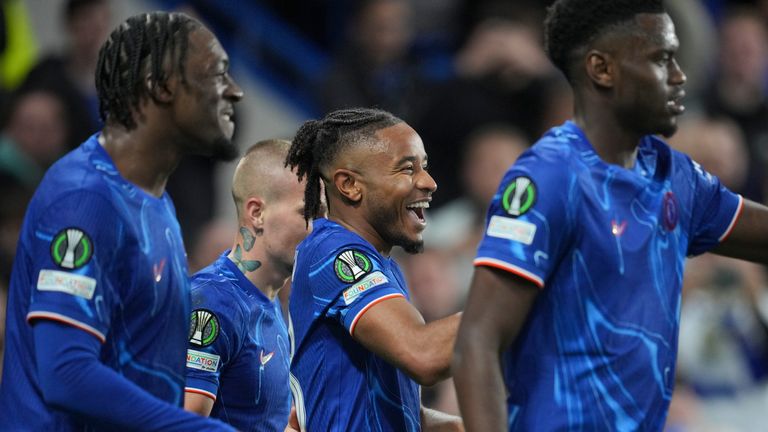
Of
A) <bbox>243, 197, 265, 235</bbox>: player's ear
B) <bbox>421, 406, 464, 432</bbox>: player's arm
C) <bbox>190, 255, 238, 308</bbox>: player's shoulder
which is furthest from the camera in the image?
<bbox>243, 197, 265, 235</bbox>: player's ear

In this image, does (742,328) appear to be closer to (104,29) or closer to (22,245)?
(104,29)

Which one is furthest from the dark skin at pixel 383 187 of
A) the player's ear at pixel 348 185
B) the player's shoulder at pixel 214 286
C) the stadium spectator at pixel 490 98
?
the stadium spectator at pixel 490 98

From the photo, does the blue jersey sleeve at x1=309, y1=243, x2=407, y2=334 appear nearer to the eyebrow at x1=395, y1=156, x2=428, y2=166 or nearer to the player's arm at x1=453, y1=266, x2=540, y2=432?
the eyebrow at x1=395, y1=156, x2=428, y2=166

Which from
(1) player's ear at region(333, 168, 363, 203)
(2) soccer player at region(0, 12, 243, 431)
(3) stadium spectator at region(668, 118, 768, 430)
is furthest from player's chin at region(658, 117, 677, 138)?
(3) stadium spectator at region(668, 118, 768, 430)

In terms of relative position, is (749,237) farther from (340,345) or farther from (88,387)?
(88,387)

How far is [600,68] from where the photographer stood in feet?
12.1

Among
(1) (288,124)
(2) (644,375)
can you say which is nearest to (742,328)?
(1) (288,124)

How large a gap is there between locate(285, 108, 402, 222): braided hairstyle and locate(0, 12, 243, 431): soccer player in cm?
57

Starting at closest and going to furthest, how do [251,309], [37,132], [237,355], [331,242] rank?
[331,242] < [237,355] < [251,309] < [37,132]

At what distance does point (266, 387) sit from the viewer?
14.5 feet

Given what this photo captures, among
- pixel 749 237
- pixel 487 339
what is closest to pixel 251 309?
pixel 487 339

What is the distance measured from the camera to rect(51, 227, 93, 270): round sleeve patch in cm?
339

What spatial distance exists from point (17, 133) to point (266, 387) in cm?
444

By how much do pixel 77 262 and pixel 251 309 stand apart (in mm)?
1172
